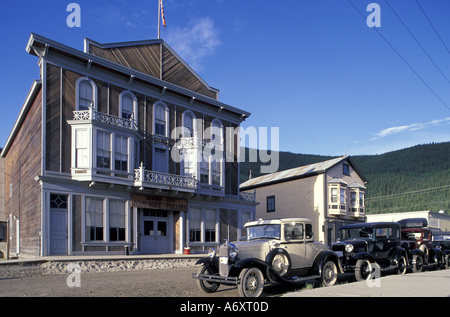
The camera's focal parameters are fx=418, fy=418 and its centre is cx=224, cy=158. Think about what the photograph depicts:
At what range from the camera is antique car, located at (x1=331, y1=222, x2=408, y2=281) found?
14.0 m

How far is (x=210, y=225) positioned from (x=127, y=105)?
32.3ft

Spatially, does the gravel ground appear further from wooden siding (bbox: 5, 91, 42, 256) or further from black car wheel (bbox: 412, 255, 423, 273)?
black car wheel (bbox: 412, 255, 423, 273)

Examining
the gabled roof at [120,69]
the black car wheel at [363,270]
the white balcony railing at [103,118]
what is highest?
the gabled roof at [120,69]

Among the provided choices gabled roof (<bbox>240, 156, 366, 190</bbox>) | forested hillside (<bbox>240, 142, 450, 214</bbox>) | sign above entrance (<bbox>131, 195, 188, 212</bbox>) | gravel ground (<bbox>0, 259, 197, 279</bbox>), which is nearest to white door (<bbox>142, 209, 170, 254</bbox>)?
sign above entrance (<bbox>131, 195, 188, 212</bbox>)

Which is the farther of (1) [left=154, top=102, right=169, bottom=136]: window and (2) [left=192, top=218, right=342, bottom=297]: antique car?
(1) [left=154, top=102, right=169, bottom=136]: window

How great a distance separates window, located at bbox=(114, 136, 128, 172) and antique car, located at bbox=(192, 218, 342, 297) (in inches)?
470

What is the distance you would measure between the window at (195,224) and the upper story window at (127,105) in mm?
7345

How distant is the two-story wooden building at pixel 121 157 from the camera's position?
20.7 m

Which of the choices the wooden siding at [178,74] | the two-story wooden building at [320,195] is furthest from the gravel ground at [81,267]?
the two-story wooden building at [320,195]

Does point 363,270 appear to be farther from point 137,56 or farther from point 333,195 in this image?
point 333,195

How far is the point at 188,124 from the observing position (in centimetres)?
2784

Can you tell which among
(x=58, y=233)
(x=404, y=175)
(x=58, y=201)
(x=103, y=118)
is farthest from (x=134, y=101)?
(x=404, y=175)

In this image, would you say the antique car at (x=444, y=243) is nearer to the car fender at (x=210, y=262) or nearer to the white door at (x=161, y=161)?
the car fender at (x=210, y=262)

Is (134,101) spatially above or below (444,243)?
above
